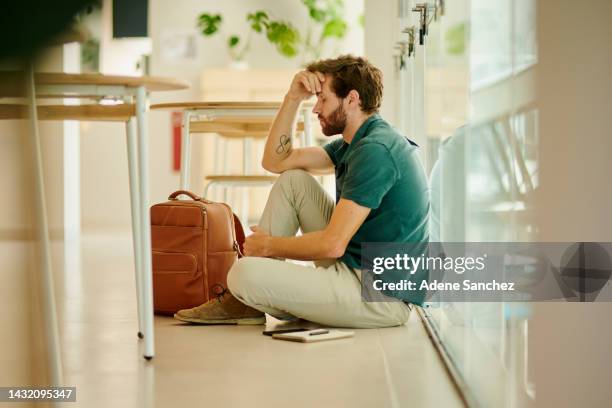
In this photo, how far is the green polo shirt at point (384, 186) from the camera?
228 centimetres

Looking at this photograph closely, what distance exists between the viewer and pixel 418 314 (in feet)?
9.25

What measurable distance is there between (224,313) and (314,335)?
1.31ft

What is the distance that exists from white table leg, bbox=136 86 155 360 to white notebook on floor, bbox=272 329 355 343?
1.49ft

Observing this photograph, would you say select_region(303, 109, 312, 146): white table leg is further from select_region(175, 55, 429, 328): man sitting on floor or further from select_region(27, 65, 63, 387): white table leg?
select_region(27, 65, 63, 387): white table leg

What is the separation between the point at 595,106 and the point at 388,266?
5.18ft

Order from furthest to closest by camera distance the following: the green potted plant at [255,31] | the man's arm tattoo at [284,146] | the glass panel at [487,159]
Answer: the green potted plant at [255,31], the man's arm tattoo at [284,146], the glass panel at [487,159]

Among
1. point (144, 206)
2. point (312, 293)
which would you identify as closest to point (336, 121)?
point (312, 293)

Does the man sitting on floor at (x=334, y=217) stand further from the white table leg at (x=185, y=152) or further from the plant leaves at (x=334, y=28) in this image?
the plant leaves at (x=334, y=28)

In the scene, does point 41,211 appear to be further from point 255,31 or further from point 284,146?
point 255,31

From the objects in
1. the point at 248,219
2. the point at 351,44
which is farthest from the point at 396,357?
the point at 351,44

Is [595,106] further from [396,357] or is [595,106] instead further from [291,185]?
[291,185]

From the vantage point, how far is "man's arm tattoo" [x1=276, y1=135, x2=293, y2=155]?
9.12ft

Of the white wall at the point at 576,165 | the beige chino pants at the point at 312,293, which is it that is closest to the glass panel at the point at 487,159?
the white wall at the point at 576,165

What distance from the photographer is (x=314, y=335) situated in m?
2.25
